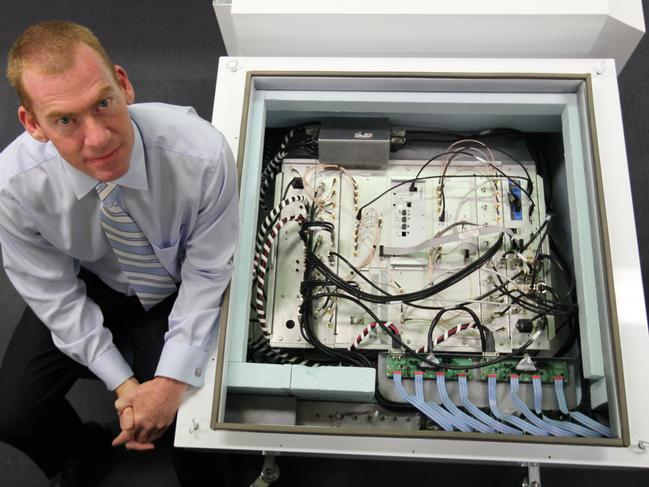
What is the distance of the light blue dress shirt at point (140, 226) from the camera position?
1.16 metres

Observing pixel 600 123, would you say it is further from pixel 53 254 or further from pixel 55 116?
pixel 53 254

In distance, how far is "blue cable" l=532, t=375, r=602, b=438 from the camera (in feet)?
4.15

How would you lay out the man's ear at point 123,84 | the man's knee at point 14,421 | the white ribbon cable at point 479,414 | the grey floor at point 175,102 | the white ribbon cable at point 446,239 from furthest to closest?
1. the grey floor at point 175,102
2. the white ribbon cable at point 446,239
3. the man's knee at point 14,421
4. the white ribbon cable at point 479,414
5. the man's ear at point 123,84

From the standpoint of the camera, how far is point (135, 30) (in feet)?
8.11

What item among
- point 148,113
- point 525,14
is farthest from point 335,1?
point 148,113

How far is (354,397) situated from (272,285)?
0.36 m

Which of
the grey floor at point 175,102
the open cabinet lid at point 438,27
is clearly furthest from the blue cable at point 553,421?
the open cabinet lid at point 438,27

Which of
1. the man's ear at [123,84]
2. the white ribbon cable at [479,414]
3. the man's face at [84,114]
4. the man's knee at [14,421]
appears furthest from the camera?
the man's knee at [14,421]

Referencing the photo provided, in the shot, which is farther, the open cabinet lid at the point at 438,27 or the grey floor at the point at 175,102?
the grey floor at the point at 175,102

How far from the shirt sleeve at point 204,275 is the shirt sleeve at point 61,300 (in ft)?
0.52

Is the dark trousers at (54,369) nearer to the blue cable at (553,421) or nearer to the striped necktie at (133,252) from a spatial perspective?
the striped necktie at (133,252)

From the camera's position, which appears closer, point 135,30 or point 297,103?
point 297,103

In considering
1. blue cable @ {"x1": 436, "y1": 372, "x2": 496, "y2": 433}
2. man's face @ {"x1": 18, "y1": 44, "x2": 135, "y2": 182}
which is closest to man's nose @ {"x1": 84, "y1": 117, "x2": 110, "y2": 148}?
man's face @ {"x1": 18, "y1": 44, "x2": 135, "y2": 182}

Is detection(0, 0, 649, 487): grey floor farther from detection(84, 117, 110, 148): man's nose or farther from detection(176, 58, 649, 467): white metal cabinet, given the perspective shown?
detection(84, 117, 110, 148): man's nose
